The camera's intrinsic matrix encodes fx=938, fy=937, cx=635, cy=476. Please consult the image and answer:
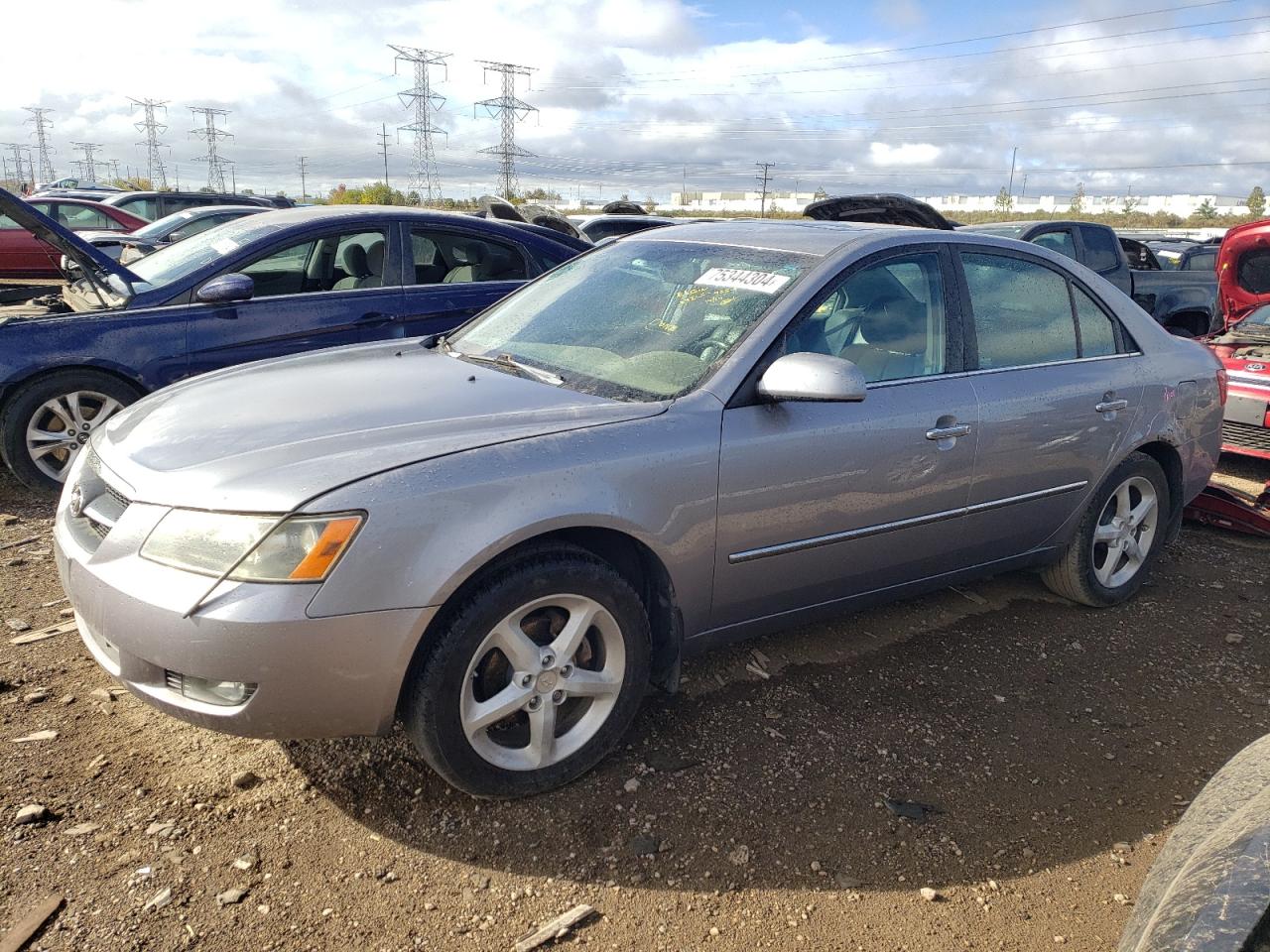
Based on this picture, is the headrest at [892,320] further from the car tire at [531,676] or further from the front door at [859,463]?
the car tire at [531,676]

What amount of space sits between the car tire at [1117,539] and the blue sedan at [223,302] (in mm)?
3673

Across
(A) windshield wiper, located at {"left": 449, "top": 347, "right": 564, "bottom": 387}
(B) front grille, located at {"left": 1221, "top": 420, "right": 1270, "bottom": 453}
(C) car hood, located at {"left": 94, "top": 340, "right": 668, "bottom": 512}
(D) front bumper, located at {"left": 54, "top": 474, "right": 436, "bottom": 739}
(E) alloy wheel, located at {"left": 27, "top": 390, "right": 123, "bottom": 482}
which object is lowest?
(B) front grille, located at {"left": 1221, "top": 420, "right": 1270, "bottom": 453}

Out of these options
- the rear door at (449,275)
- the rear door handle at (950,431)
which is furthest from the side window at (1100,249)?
the rear door handle at (950,431)

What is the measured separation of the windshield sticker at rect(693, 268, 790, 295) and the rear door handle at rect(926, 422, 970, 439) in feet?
2.41

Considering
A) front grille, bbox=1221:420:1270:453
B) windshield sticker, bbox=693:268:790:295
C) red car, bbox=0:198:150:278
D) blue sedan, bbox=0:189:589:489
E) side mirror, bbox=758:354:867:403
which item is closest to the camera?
side mirror, bbox=758:354:867:403

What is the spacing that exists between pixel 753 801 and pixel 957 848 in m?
0.57

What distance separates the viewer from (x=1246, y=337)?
7102 mm

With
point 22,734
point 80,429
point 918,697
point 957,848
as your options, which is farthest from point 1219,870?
point 80,429

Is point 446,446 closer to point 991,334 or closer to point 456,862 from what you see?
point 456,862

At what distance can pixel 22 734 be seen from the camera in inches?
112

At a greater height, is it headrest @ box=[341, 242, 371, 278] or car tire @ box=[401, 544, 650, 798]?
headrest @ box=[341, 242, 371, 278]

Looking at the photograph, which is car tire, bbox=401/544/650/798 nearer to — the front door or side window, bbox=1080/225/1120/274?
the front door

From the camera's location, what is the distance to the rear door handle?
10.7 ft

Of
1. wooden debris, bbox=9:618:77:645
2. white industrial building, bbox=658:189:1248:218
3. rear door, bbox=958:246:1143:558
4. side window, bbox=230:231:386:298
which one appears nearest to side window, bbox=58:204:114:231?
side window, bbox=230:231:386:298
